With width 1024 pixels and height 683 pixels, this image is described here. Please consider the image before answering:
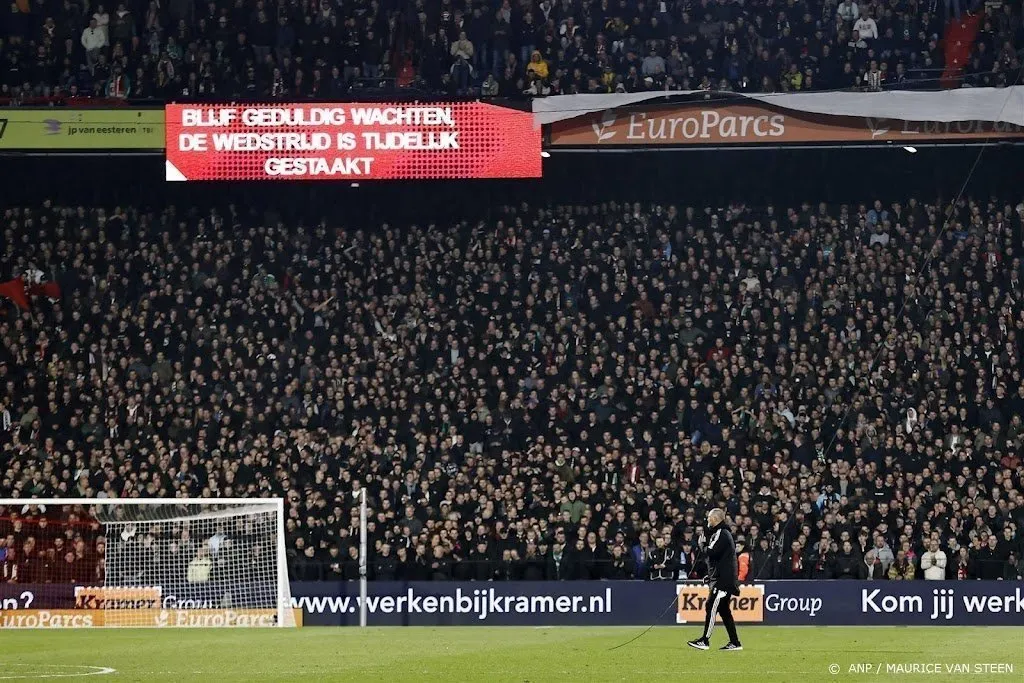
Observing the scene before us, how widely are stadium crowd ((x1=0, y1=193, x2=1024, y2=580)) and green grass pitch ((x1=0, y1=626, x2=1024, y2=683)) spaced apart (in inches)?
135

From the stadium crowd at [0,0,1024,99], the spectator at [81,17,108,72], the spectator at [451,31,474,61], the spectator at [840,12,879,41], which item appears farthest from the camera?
the spectator at [451,31,474,61]

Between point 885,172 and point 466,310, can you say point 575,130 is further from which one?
point 885,172

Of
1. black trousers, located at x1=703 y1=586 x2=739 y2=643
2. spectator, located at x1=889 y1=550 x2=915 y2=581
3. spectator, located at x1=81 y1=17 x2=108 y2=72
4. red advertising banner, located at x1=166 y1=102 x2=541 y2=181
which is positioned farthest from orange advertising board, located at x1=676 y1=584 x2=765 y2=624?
spectator, located at x1=81 y1=17 x2=108 y2=72

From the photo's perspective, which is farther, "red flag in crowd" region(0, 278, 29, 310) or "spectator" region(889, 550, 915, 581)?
"red flag in crowd" region(0, 278, 29, 310)

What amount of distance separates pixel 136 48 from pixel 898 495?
19764 millimetres

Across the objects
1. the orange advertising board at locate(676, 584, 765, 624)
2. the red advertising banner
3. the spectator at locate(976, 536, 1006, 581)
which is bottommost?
the orange advertising board at locate(676, 584, 765, 624)

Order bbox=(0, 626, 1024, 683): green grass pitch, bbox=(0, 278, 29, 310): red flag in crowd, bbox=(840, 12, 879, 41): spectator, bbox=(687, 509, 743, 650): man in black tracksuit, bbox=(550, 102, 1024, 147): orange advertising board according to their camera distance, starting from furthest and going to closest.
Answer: bbox=(840, 12, 879, 41): spectator, bbox=(0, 278, 29, 310): red flag in crowd, bbox=(550, 102, 1024, 147): orange advertising board, bbox=(687, 509, 743, 650): man in black tracksuit, bbox=(0, 626, 1024, 683): green grass pitch

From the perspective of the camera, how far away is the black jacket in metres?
17.4

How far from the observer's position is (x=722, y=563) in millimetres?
17422

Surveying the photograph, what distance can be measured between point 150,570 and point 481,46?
51.3 ft

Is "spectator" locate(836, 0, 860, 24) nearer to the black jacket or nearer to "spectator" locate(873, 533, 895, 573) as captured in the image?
"spectator" locate(873, 533, 895, 573)

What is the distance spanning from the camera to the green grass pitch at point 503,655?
599 inches

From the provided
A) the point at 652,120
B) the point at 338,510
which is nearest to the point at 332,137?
the point at 652,120

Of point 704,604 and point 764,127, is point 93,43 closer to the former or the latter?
point 764,127
